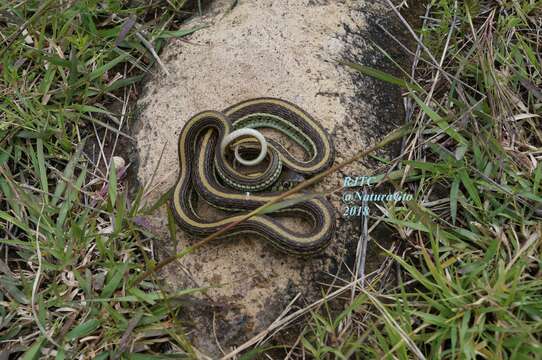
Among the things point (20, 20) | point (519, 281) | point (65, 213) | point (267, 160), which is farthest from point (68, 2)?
point (519, 281)

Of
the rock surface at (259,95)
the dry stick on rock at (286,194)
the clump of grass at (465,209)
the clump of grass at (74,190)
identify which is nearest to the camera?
the dry stick on rock at (286,194)

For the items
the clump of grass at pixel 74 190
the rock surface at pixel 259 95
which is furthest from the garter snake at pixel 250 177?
the clump of grass at pixel 74 190

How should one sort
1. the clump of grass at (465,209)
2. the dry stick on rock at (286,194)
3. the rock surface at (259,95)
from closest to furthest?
the dry stick on rock at (286,194), the clump of grass at (465,209), the rock surface at (259,95)

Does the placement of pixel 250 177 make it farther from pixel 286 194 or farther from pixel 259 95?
pixel 286 194

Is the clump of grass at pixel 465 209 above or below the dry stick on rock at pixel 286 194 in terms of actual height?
below

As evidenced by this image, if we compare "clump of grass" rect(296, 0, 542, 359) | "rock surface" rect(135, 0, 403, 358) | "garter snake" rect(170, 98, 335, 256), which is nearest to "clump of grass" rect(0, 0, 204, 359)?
"rock surface" rect(135, 0, 403, 358)

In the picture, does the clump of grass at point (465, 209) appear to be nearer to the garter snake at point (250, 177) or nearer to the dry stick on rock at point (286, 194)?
the garter snake at point (250, 177)

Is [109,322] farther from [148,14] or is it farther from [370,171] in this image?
[148,14]
